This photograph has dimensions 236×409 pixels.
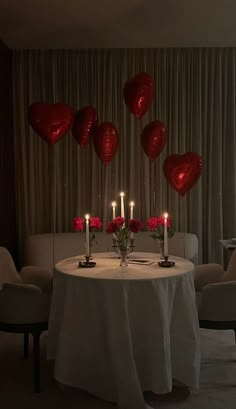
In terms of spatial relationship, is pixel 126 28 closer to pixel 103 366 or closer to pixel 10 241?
pixel 10 241

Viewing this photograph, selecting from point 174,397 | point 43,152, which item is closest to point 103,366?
point 174,397

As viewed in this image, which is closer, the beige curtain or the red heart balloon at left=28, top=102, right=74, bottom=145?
the red heart balloon at left=28, top=102, right=74, bottom=145

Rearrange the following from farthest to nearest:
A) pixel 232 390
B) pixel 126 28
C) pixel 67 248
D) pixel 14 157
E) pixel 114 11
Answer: pixel 14 157, pixel 67 248, pixel 126 28, pixel 114 11, pixel 232 390

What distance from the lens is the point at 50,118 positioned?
3.90 metres

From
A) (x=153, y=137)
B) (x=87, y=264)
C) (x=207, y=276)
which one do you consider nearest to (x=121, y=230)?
(x=87, y=264)

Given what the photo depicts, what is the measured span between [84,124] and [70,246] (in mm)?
1473

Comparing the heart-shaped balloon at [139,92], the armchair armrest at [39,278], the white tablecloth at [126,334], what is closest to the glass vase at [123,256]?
the white tablecloth at [126,334]

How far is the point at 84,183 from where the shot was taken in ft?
18.0

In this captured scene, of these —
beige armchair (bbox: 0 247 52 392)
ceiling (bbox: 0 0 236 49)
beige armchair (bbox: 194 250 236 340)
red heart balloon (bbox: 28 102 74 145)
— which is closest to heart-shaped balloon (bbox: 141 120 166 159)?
red heart balloon (bbox: 28 102 74 145)

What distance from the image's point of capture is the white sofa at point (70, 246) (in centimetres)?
504

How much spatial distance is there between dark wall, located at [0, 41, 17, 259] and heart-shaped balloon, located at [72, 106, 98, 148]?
1.06 metres

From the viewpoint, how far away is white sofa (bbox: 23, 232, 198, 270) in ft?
16.5

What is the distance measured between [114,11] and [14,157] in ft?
6.96

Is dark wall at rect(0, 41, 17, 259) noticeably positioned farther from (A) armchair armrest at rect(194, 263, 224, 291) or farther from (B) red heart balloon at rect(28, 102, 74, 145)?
(A) armchair armrest at rect(194, 263, 224, 291)
